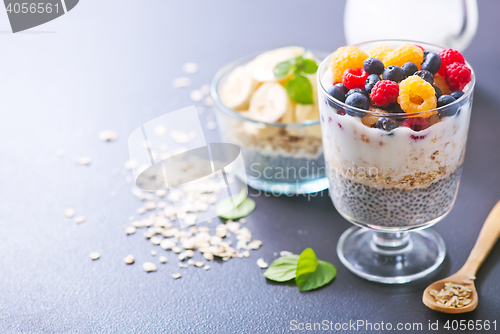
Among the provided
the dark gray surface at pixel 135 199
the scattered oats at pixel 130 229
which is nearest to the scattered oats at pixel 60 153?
the dark gray surface at pixel 135 199

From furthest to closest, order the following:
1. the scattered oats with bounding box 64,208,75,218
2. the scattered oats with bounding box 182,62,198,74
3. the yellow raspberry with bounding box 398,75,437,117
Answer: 1. the scattered oats with bounding box 182,62,198,74
2. the scattered oats with bounding box 64,208,75,218
3. the yellow raspberry with bounding box 398,75,437,117

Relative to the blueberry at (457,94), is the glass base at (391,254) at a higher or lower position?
lower

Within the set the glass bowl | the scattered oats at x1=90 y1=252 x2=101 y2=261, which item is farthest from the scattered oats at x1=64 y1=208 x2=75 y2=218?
the glass bowl

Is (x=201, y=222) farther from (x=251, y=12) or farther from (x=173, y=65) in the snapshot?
(x=251, y=12)

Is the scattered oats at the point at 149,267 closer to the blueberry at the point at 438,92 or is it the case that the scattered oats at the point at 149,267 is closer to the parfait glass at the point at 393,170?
the parfait glass at the point at 393,170

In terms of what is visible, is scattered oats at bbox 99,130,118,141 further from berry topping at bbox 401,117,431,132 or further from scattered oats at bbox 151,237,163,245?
berry topping at bbox 401,117,431,132

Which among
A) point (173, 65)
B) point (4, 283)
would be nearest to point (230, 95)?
point (173, 65)
